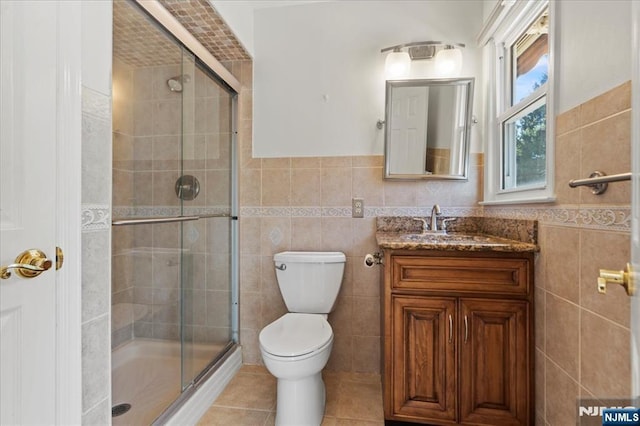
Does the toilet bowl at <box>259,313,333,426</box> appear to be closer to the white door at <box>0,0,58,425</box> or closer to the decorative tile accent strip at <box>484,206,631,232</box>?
the white door at <box>0,0,58,425</box>

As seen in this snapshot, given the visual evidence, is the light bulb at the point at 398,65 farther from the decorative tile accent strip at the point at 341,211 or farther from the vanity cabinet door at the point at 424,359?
the vanity cabinet door at the point at 424,359

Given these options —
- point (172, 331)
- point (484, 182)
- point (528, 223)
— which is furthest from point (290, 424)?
point (484, 182)

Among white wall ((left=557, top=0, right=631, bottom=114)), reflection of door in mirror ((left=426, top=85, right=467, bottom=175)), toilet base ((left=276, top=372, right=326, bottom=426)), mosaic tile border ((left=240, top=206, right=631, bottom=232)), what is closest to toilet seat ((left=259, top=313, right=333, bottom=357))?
toilet base ((left=276, top=372, right=326, bottom=426))

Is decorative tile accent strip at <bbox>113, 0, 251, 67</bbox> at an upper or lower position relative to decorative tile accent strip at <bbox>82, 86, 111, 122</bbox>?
upper

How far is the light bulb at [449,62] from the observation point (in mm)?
1837

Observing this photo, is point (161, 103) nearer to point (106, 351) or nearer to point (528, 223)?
point (106, 351)

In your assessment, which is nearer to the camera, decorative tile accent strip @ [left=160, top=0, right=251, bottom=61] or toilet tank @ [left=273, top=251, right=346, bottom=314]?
decorative tile accent strip @ [left=160, top=0, right=251, bottom=61]

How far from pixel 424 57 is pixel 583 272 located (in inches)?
60.2

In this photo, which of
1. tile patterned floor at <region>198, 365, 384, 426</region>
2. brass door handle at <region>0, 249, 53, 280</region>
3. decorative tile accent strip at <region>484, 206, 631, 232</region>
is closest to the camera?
brass door handle at <region>0, 249, 53, 280</region>

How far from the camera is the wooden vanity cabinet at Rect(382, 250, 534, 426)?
129 cm

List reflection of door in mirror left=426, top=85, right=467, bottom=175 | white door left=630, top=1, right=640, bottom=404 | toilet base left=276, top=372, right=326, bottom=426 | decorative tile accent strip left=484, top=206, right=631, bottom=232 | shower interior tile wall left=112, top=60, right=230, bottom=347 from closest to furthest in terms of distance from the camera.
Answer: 1. white door left=630, top=1, right=640, bottom=404
2. decorative tile accent strip left=484, top=206, right=631, bottom=232
3. toilet base left=276, top=372, right=326, bottom=426
4. shower interior tile wall left=112, top=60, right=230, bottom=347
5. reflection of door in mirror left=426, top=85, right=467, bottom=175

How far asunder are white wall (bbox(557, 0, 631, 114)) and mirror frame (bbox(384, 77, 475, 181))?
2.32 feet

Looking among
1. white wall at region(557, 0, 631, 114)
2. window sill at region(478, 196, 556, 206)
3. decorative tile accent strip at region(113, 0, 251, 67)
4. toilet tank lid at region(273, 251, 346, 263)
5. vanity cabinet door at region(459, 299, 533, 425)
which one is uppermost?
decorative tile accent strip at region(113, 0, 251, 67)

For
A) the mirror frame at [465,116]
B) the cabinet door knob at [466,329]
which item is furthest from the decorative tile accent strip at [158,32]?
the cabinet door knob at [466,329]
